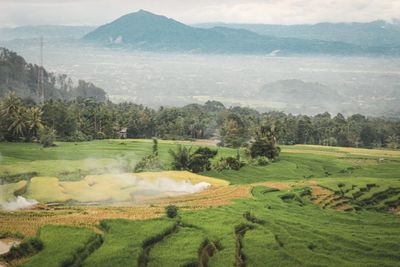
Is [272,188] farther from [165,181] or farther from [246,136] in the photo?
[246,136]

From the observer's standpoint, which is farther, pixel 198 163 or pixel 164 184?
pixel 198 163

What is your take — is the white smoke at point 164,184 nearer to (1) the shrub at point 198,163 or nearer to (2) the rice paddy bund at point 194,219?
(2) the rice paddy bund at point 194,219

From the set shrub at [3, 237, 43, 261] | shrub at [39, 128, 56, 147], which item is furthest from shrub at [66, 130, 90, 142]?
shrub at [3, 237, 43, 261]

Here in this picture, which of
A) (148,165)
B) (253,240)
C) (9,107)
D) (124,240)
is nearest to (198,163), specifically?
(148,165)

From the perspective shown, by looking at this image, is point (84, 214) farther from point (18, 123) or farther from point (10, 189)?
point (18, 123)

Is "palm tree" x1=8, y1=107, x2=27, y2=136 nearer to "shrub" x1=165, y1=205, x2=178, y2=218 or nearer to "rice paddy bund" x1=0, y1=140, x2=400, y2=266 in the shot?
"rice paddy bund" x1=0, y1=140, x2=400, y2=266

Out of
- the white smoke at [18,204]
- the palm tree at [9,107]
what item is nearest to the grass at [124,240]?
the white smoke at [18,204]
